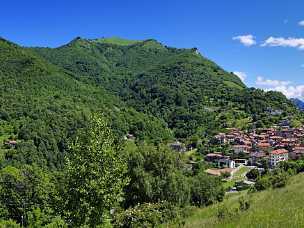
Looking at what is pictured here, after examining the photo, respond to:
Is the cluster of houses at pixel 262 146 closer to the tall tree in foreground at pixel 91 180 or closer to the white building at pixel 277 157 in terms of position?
the white building at pixel 277 157

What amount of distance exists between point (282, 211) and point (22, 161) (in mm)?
84630

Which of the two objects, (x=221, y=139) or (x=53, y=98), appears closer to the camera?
(x=221, y=139)

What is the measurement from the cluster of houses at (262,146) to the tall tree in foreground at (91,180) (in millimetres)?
68357

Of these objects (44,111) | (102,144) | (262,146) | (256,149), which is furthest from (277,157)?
(102,144)

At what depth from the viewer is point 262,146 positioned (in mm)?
100250

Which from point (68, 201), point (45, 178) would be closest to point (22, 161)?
point (45, 178)

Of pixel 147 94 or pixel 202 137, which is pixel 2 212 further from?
pixel 147 94

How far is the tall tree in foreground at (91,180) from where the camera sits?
44.8ft

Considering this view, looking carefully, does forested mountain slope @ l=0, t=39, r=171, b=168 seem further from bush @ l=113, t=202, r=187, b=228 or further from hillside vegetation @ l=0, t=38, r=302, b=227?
bush @ l=113, t=202, r=187, b=228

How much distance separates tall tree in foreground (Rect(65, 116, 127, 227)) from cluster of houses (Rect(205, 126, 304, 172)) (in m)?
68.4

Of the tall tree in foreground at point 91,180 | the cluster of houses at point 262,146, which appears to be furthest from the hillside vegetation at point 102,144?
the cluster of houses at point 262,146

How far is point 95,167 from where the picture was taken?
13758 mm

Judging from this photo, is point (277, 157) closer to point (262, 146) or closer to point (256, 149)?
point (262, 146)

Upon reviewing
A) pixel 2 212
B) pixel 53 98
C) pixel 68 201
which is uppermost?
pixel 53 98
